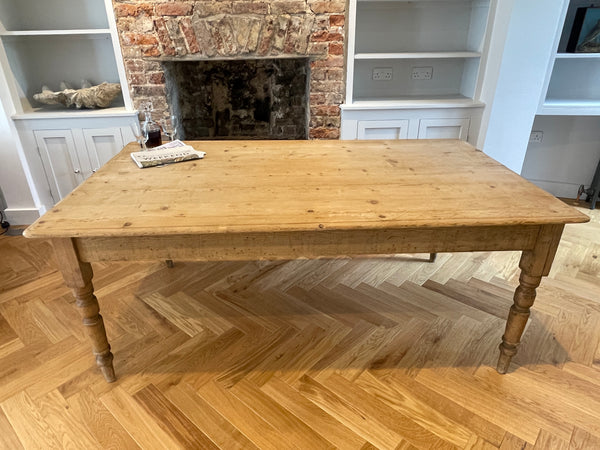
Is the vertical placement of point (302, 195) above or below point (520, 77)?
below

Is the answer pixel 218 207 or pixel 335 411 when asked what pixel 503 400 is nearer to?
pixel 335 411

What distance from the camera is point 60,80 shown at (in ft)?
9.59

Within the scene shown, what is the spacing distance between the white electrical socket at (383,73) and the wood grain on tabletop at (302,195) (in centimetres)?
142

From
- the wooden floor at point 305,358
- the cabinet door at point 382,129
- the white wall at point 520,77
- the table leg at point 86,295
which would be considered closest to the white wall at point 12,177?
the wooden floor at point 305,358

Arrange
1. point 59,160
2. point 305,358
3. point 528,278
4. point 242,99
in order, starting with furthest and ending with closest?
point 242,99
point 59,160
point 305,358
point 528,278

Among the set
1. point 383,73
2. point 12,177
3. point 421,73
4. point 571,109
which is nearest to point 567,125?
point 571,109

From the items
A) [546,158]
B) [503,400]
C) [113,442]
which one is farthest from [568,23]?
[113,442]

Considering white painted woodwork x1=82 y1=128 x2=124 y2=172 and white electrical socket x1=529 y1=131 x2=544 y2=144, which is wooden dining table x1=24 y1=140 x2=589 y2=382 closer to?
white painted woodwork x1=82 y1=128 x2=124 y2=172

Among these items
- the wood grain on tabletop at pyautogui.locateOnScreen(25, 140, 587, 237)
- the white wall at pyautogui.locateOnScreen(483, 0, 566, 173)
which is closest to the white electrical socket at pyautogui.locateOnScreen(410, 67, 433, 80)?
the white wall at pyautogui.locateOnScreen(483, 0, 566, 173)

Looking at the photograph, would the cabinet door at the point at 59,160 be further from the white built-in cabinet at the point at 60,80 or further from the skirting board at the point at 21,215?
the skirting board at the point at 21,215

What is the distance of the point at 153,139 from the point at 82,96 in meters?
1.15

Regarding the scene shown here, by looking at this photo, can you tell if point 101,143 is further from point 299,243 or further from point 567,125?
point 567,125

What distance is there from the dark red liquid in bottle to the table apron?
0.79 metres

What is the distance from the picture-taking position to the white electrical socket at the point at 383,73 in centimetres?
306
